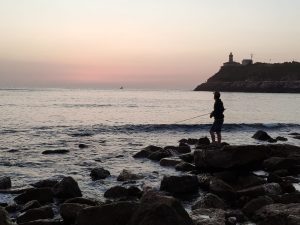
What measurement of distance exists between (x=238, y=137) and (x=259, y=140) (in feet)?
10.8

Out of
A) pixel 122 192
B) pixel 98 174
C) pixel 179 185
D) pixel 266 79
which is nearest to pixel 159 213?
pixel 122 192

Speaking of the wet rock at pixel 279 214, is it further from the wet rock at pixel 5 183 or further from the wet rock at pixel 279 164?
the wet rock at pixel 5 183

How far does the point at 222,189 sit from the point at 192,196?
2.76 ft

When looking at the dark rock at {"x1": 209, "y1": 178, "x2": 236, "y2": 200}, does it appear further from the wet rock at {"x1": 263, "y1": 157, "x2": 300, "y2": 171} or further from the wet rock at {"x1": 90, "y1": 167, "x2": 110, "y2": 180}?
the wet rock at {"x1": 90, "y1": 167, "x2": 110, "y2": 180}

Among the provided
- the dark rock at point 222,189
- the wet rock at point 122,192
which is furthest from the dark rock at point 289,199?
the wet rock at point 122,192

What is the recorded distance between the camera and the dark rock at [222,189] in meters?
10.9

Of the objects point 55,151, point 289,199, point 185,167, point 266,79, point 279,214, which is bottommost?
point 55,151

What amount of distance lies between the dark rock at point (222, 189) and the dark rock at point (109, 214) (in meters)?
4.22

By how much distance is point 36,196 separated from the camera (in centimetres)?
1073

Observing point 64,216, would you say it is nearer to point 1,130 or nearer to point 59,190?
point 59,190

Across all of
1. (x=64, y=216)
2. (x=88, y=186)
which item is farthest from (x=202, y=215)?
(x=88, y=186)

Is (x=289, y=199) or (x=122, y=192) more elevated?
(x=289, y=199)

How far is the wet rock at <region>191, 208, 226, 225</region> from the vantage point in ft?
26.3

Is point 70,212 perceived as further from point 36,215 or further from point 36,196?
point 36,196
